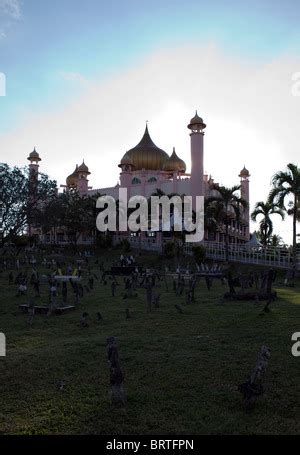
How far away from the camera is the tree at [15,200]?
33656 millimetres

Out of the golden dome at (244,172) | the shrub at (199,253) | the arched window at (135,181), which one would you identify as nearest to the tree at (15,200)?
the shrub at (199,253)

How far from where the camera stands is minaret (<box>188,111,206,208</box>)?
165ft

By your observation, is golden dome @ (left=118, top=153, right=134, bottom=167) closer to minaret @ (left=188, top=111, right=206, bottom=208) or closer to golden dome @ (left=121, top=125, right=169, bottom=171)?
golden dome @ (left=121, top=125, right=169, bottom=171)

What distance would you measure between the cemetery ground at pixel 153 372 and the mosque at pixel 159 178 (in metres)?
33.5

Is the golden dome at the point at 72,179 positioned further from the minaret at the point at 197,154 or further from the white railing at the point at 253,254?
the white railing at the point at 253,254

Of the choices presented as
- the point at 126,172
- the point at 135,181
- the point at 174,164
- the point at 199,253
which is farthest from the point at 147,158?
the point at 199,253

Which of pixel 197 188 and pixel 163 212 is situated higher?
pixel 197 188

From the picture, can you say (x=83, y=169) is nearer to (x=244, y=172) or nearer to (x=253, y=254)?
(x=244, y=172)

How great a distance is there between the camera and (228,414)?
6.42 m

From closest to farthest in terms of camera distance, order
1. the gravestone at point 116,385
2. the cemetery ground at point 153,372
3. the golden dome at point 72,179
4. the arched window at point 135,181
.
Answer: the cemetery ground at point 153,372
the gravestone at point 116,385
the arched window at point 135,181
the golden dome at point 72,179

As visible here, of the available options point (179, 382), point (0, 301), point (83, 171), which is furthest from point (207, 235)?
point (179, 382)

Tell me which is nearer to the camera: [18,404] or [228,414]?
[228,414]
